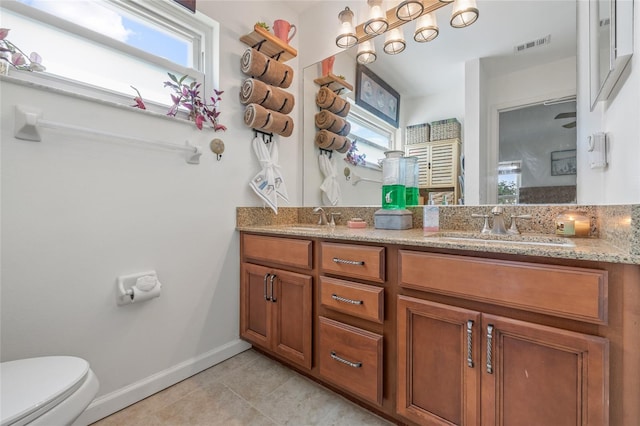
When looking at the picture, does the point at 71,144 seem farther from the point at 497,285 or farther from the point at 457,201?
the point at 457,201

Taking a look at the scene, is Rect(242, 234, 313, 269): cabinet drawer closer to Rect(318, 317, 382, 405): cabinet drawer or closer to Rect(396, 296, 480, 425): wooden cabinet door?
Rect(318, 317, 382, 405): cabinet drawer

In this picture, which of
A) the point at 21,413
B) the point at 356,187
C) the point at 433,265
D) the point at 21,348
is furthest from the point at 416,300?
the point at 21,348

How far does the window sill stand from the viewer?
1.12 meters

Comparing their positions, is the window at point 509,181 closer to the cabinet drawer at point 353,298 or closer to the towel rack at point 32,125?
the cabinet drawer at point 353,298

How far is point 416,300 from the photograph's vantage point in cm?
108

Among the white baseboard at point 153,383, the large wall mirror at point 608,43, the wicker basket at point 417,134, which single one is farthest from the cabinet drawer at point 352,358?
the large wall mirror at point 608,43

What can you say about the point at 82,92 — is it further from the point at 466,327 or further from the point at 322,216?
the point at 466,327

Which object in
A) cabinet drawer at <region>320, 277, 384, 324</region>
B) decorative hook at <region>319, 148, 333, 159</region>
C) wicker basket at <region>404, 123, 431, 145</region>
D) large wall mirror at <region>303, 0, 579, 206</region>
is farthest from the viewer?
decorative hook at <region>319, 148, 333, 159</region>

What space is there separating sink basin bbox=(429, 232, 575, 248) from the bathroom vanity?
0.24 feet

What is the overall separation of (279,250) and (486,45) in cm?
155

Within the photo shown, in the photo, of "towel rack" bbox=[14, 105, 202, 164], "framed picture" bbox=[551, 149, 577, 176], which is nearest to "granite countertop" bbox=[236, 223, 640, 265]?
"framed picture" bbox=[551, 149, 577, 176]

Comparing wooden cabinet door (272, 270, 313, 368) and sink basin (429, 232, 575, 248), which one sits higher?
sink basin (429, 232, 575, 248)

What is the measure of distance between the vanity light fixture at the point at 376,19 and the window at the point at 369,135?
0.48 m

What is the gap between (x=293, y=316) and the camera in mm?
1515
